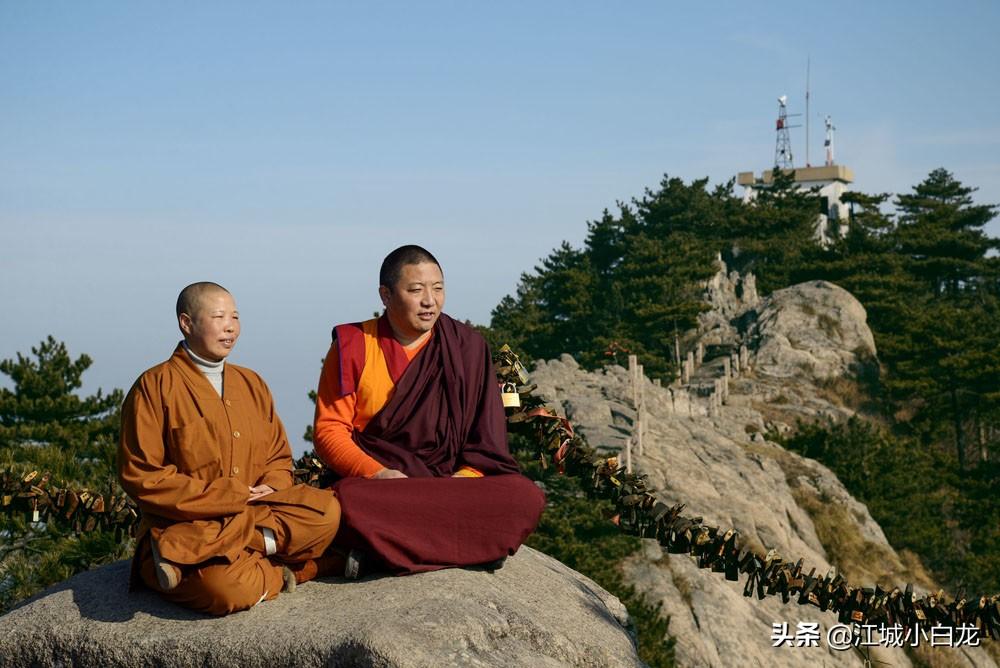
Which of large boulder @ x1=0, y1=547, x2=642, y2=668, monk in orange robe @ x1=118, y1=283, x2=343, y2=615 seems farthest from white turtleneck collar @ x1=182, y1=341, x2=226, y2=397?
large boulder @ x1=0, y1=547, x2=642, y2=668

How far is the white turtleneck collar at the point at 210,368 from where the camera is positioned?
17.1 ft

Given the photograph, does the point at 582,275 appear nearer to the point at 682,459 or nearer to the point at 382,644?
the point at 682,459

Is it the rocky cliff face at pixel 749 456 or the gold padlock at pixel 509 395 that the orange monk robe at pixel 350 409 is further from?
the rocky cliff face at pixel 749 456

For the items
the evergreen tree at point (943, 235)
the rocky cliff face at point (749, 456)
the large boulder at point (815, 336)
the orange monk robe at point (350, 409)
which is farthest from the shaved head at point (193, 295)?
the evergreen tree at point (943, 235)

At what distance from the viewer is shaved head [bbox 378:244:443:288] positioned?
5633mm

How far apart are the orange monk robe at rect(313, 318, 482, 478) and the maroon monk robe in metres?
0.07

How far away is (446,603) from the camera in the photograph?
4.92 m

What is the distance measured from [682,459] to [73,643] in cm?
1991

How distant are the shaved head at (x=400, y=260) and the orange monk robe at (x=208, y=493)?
0.92 metres

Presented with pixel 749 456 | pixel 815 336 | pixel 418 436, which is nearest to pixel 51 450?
pixel 418 436

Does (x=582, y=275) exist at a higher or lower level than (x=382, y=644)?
higher

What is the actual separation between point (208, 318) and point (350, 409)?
0.91 metres

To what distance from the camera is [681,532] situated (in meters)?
6.48

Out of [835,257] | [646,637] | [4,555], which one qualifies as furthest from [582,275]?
[4,555]
